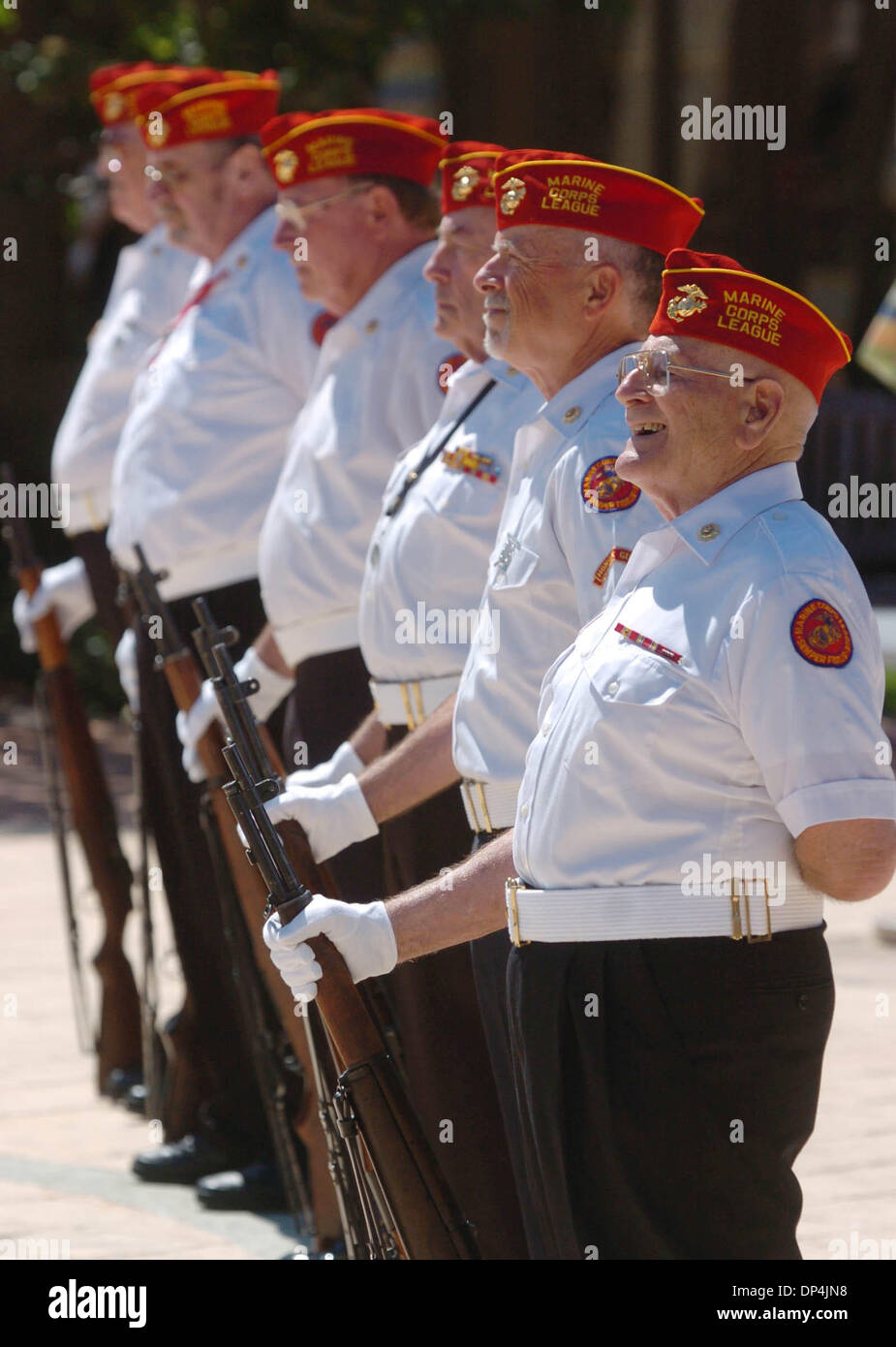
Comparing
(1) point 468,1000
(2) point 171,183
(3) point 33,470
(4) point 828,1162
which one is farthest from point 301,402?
(3) point 33,470

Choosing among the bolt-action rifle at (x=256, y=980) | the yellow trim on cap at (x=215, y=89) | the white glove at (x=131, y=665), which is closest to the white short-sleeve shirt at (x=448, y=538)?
the bolt-action rifle at (x=256, y=980)

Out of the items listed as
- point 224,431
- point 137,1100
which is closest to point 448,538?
point 224,431

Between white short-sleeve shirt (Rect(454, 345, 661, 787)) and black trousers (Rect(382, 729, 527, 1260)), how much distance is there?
2.10 feet

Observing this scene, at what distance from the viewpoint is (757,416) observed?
8.36ft

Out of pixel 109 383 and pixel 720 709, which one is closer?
pixel 720 709

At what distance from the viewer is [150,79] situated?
5.53 metres

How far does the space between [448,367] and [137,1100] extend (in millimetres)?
2236

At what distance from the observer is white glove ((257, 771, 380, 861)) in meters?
3.29

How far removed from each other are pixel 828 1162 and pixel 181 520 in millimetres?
1994

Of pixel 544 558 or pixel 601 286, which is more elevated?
pixel 601 286

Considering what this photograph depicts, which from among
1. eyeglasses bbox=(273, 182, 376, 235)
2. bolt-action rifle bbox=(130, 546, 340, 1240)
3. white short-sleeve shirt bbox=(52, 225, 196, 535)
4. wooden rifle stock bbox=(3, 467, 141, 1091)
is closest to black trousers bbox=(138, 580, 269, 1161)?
bolt-action rifle bbox=(130, 546, 340, 1240)

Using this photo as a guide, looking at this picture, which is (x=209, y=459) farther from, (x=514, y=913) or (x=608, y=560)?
(x=514, y=913)

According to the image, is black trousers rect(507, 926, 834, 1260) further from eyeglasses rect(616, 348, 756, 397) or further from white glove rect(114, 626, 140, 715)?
white glove rect(114, 626, 140, 715)
